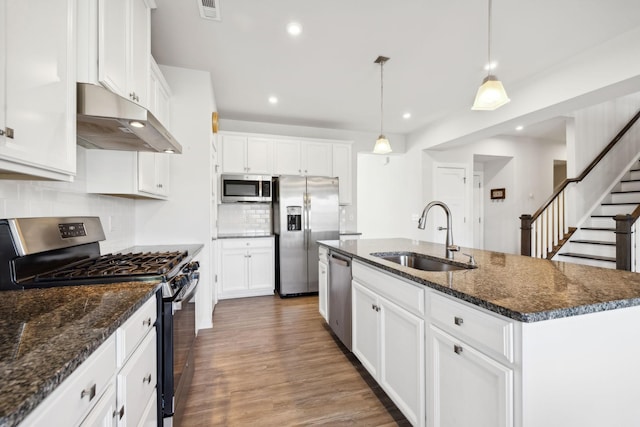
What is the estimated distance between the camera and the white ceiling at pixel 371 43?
7.20ft

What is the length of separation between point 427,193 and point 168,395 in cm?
490

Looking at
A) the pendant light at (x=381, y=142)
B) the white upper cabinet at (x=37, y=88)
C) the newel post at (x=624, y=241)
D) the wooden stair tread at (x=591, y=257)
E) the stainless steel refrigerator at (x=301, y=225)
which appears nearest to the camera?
the white upper cabinet at (x=37, y=88)

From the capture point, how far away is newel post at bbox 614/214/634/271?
310 centimetres

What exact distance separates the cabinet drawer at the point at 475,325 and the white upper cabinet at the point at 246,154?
3.53 meters

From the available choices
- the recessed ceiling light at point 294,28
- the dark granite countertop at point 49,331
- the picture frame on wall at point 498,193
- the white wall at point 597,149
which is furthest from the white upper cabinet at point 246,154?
the picture frame on wall at point 498,193

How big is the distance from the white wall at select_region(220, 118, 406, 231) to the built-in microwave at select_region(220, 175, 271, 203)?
35.2 inches

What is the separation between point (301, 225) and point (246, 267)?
992 millimetres

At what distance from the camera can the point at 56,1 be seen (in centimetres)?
115

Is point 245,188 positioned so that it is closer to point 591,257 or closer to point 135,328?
point 135,328

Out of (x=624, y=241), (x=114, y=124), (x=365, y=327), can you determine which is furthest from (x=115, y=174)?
(x=624, y=241)

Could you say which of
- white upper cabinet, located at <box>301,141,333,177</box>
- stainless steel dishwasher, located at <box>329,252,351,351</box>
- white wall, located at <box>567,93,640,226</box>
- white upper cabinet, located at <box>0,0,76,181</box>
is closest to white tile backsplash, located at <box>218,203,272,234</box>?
white upper cabinet, located at <box>301,141,333,177</box>

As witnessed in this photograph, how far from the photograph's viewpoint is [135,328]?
3.61 feet

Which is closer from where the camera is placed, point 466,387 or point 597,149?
point 466,387

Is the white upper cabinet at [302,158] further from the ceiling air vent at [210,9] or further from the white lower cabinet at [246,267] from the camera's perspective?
the ceiling air vent at [210,9]
